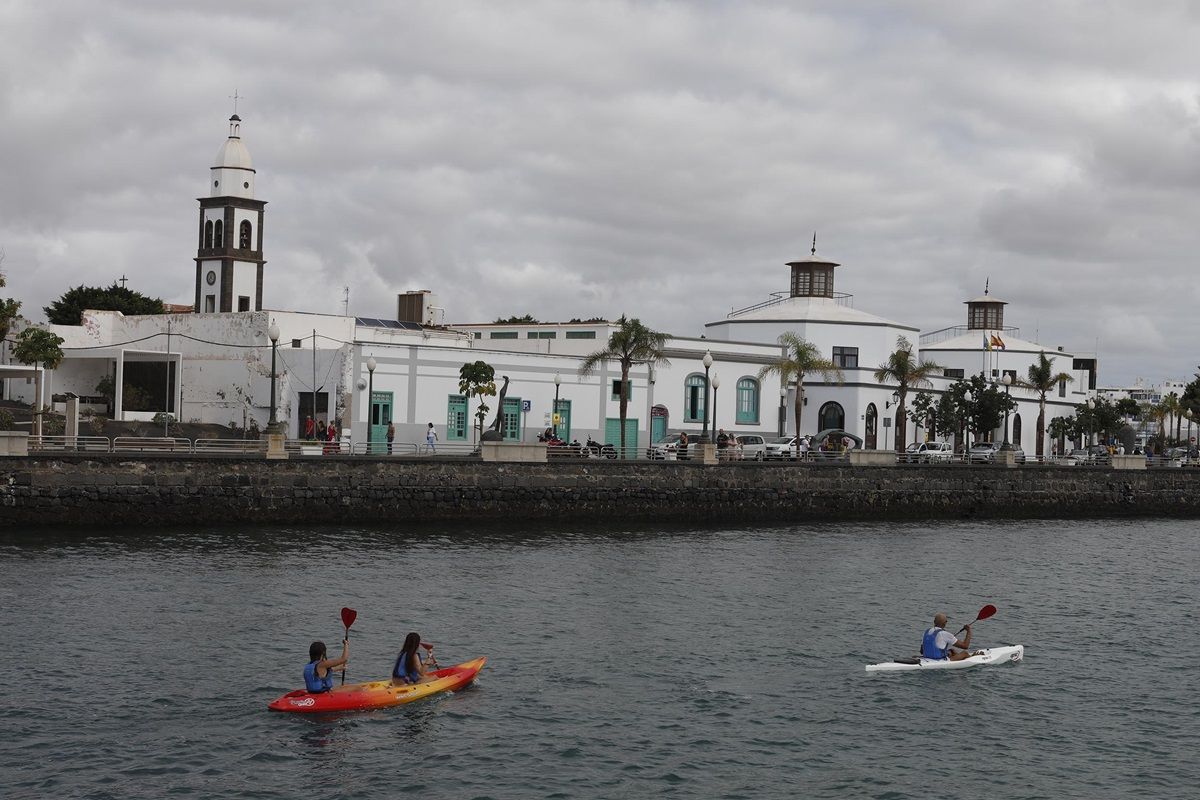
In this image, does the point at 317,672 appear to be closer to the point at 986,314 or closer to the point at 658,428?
the point at 658,428

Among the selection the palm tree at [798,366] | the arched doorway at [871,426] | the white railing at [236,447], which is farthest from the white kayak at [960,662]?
the arched doorway at [871,426]

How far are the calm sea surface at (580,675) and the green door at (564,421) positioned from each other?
23.4m

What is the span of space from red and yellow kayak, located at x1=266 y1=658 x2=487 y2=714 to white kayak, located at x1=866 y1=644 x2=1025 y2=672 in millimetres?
7799

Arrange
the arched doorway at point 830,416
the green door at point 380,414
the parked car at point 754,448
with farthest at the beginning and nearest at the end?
1. the arched doorway at point 830,416
2. the parked car at point 754,448
3. the green door at point 380,414

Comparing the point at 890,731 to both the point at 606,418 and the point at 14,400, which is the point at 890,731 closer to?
the point at 606,418

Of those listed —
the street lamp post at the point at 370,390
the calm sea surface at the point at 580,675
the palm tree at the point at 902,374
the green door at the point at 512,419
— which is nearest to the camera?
the calm sea surface at the point at 580,675

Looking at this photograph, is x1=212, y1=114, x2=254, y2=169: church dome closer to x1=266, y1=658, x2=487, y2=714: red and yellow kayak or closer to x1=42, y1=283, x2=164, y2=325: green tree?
x1=42, y1=283, x2=164, y2=325: green tree

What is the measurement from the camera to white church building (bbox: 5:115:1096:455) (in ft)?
196

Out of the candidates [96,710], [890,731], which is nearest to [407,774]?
[96,710]

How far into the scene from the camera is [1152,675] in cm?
2592

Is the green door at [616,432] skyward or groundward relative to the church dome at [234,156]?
groundward

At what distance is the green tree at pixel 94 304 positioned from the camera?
88938mm

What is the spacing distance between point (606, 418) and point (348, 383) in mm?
13551

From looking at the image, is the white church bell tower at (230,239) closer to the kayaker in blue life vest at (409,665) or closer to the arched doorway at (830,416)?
the arched doorway at (830,416)
